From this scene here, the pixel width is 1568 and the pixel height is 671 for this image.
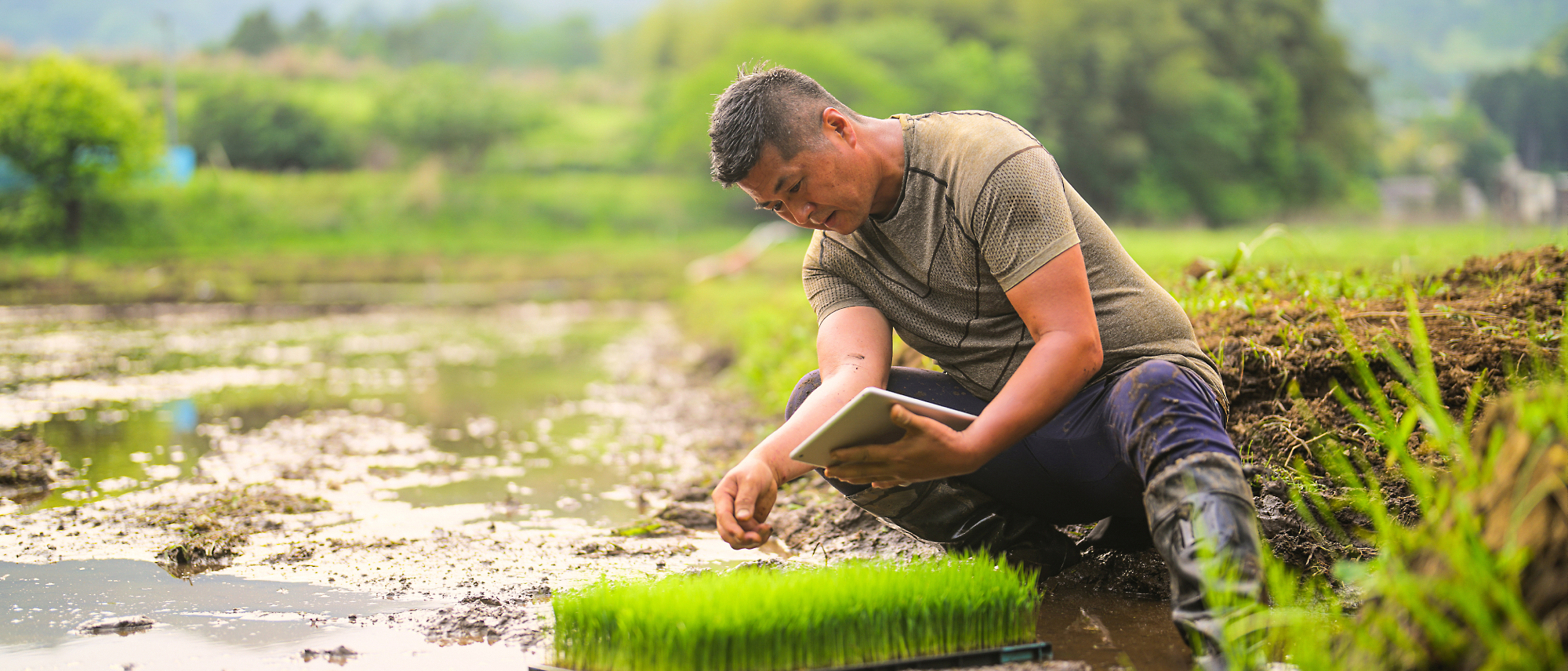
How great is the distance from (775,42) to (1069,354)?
48.9 meters

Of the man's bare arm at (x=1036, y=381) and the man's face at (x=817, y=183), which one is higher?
the man's face at (x=817, y=183)

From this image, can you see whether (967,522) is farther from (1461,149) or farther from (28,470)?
(1461,149)

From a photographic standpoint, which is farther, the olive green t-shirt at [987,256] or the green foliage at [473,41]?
the green foliage at [473,41]

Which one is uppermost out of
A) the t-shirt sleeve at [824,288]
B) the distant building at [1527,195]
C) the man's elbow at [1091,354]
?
the distant building at [1527,195]

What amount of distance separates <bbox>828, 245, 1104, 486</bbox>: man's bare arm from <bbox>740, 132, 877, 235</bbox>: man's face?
1.61 ft

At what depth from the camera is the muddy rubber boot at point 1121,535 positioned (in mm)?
2863

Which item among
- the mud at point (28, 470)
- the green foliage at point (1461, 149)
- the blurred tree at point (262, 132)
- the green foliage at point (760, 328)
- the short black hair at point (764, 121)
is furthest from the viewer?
the blurred tree at point (262, 132)

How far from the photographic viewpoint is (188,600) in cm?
301

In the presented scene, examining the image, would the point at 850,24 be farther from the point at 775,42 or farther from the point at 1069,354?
the point at 1069,354

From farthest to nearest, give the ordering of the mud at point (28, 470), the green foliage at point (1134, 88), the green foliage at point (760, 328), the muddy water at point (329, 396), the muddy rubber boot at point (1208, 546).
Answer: the green foliage at point (1134, 88) → the green foliage at point (760, 328) → the muddy water at point (329, 396) → the mud at point (28, 470) → the muddy rubber boot at point (1208, 546)

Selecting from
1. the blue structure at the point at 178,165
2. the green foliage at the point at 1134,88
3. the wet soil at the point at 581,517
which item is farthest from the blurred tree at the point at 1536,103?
the green foliage at the point at 1134,88

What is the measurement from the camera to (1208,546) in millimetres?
2018

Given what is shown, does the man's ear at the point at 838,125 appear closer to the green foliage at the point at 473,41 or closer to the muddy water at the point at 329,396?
the muddy water at the point at 329,396

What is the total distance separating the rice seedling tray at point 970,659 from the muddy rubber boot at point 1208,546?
34 centimetres
